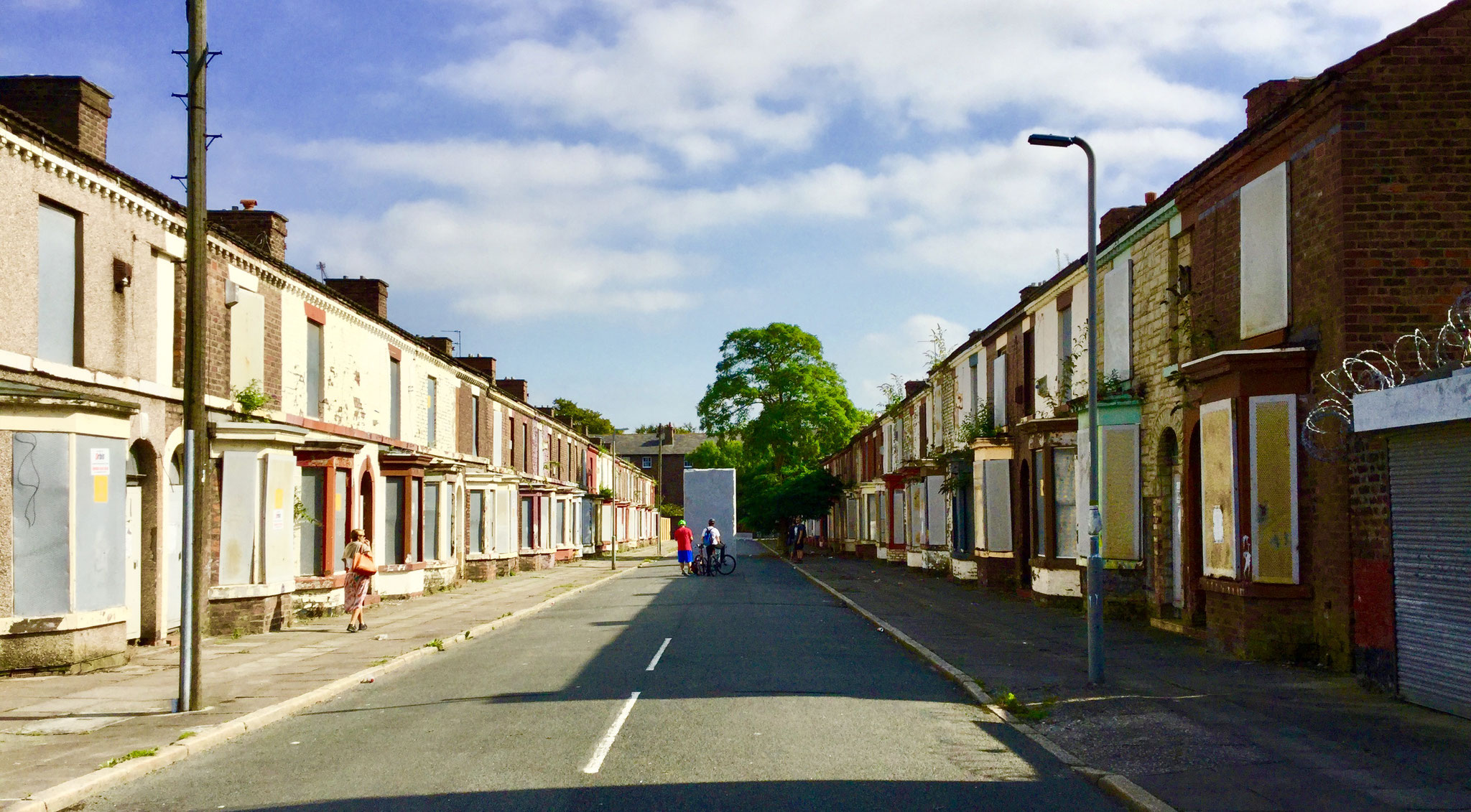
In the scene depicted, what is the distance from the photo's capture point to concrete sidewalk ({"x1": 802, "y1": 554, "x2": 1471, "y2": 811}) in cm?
790

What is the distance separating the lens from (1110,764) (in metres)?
8.91

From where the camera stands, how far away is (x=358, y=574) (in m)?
20.6

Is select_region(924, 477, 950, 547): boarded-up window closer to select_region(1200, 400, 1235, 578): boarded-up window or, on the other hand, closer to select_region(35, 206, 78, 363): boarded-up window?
select_region(1200, 400, 1235, 578): boarded-up window

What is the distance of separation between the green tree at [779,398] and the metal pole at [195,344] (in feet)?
174

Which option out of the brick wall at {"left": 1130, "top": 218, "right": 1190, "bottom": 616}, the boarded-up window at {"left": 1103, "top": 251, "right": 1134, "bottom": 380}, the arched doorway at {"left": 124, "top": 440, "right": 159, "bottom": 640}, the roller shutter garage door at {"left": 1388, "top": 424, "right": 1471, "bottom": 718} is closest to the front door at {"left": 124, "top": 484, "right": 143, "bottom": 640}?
the arched doorway at {"left": 124, "top": 440, "right": 159, "bottom": 640}

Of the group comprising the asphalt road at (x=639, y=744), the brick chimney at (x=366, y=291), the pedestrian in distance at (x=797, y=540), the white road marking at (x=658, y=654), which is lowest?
the pedestrian in distance at (x=797, y=540)

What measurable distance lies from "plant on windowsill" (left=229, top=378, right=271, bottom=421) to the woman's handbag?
3.08 m

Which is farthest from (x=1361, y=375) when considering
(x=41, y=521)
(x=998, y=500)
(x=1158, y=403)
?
(x=41, y=521)

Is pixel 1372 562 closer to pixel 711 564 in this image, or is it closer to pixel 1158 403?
pixel 1158 403

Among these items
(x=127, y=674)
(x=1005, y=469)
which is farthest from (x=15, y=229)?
(x=1005, y=469)

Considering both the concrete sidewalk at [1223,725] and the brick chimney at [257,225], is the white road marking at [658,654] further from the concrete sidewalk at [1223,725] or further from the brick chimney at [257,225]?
the brick chimney at [257,225]

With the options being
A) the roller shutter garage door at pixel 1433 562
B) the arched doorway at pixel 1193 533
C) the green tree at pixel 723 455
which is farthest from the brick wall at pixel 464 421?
the green tree at pixel 723 455

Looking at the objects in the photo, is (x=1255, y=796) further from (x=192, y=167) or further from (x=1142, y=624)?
(x=1142, y=624)

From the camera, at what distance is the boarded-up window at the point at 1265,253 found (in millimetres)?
14789
